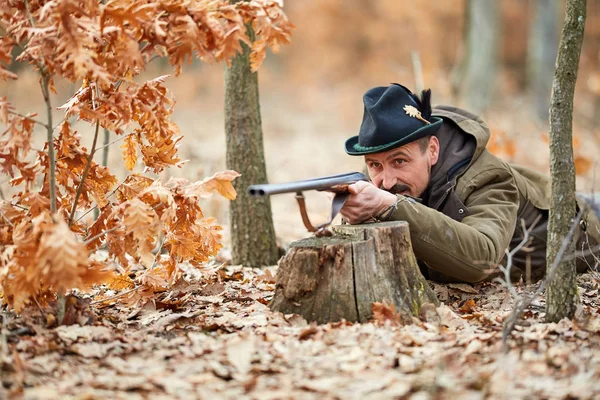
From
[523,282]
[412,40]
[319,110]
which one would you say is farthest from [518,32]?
[523,282]

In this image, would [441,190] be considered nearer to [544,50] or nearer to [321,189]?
[321,189]

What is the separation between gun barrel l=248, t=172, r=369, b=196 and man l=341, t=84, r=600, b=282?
8cm

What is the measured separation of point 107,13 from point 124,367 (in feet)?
5.62

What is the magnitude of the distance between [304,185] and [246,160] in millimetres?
2020

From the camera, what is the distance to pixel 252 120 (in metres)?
5.18

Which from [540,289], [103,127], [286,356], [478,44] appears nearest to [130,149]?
[103,127]

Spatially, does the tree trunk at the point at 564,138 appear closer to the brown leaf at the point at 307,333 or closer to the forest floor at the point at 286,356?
the forest floor at the point at 286,356

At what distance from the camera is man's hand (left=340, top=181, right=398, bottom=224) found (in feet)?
12.1

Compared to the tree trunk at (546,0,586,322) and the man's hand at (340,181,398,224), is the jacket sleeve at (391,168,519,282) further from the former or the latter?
the tree trunk at (546,0,586,322)

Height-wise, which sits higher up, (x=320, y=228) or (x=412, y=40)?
(x=412, y=40)

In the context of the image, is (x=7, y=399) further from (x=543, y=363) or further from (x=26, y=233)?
(x=543, y=363)

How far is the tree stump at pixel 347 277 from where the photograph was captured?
3475 mm

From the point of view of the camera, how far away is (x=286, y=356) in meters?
2.92

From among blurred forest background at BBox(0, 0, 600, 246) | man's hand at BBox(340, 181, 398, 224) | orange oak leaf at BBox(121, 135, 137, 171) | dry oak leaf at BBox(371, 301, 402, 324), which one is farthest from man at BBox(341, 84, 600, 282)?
blurred forest background at BBox(0, 0, 600, 246)
